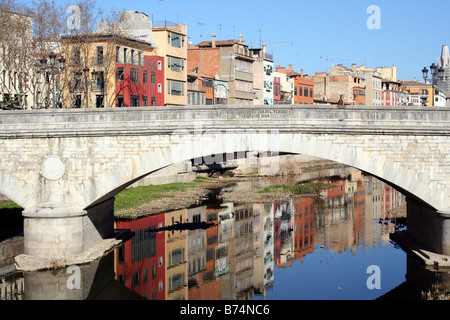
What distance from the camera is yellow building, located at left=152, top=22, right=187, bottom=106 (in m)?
49.9

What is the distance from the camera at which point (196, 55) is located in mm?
64625

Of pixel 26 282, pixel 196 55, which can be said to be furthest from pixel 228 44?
pixel 26 282

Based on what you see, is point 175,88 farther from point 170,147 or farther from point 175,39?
point 170,147

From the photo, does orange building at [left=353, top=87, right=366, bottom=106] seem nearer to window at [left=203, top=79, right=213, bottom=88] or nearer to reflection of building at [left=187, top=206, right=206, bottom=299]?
window at [left=203, top=79, right=213, bottom=88]

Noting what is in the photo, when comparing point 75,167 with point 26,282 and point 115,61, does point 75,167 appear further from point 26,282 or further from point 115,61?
point 115,61

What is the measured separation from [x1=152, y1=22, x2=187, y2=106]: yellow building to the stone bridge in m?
26.9

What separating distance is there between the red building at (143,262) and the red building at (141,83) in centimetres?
1598

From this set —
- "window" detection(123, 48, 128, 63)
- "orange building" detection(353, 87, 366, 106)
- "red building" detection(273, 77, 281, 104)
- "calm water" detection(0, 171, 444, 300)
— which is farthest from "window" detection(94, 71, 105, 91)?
"orange building" detection(353, 87, 366, 106)

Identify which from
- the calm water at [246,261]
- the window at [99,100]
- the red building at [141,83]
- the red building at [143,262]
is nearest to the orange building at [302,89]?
the red building at [141,83]

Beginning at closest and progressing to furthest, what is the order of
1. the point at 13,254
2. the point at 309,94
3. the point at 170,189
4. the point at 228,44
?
the point at 13,254 < the point at 170,189 < the point at 228,44 < the point at 309,94

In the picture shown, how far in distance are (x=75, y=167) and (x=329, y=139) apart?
9.55 m

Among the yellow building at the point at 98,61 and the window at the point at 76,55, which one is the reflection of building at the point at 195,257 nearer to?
the yellow building at the point at 98,61

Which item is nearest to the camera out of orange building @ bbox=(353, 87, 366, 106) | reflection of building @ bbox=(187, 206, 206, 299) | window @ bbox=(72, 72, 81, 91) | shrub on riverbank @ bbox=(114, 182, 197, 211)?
reflection of building @ bbox=(187, 206, 206, 299)

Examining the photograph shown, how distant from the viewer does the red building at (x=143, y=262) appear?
71.1 ft
